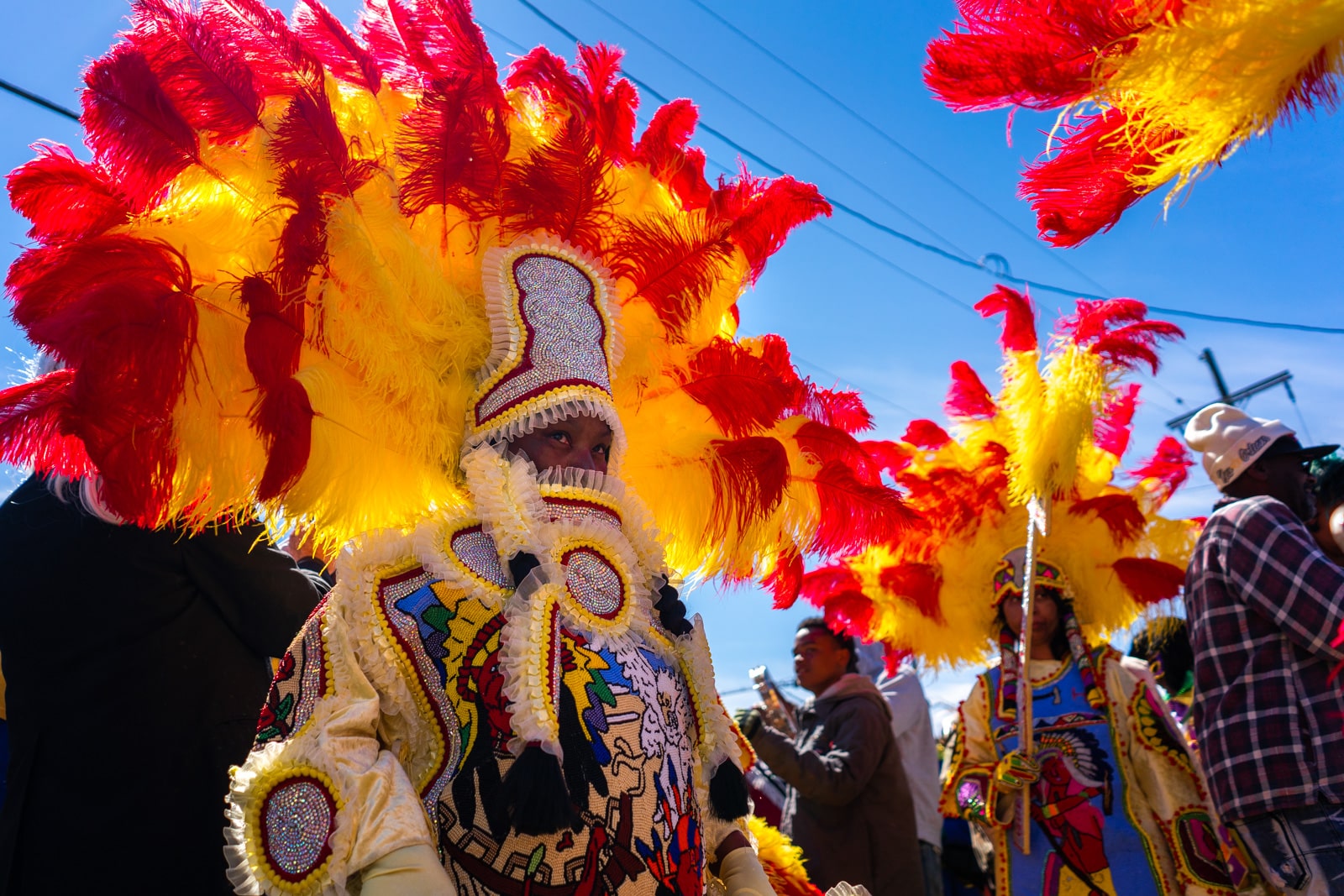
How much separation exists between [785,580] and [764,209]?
3.38ft

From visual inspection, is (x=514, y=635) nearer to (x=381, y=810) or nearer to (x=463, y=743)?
(x=463, y=743)

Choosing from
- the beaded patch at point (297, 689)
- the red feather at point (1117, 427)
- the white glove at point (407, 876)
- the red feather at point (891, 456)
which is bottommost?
the white glove at point (407, 876)

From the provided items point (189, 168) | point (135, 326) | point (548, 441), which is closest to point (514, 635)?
point (548, 441)

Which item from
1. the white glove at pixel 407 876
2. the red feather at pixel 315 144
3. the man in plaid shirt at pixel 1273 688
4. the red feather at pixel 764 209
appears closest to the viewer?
the white glove at pixel 407 876

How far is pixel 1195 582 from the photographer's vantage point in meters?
3.46

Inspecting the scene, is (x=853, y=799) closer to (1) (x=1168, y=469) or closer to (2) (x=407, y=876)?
(1) (x=1168, y=469)

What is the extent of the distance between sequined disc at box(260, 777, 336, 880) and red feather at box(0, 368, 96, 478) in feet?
2.45

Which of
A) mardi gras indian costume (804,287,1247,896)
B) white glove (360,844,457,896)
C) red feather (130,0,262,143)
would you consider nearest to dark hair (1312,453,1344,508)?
mardi gras indian costume (804,287,1247,896)

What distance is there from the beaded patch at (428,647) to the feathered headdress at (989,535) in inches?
114

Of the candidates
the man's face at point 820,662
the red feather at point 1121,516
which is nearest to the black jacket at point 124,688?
the man's face at point 820,662

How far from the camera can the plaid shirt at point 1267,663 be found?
3.02 meters

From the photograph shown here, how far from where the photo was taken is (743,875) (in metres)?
2.21

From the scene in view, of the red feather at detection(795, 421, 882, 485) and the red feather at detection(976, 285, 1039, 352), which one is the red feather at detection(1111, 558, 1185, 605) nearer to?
the red feather at detection(976, 285, 1039, 352)

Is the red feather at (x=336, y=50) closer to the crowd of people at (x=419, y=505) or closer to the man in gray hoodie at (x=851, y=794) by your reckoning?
the crowd of people at (x=419, y=505)
